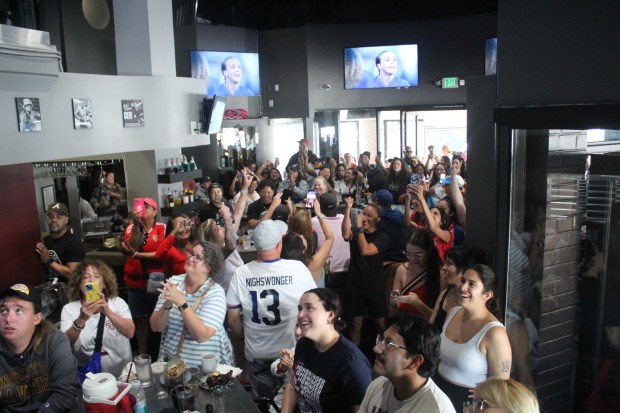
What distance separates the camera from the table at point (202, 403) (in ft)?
9.04

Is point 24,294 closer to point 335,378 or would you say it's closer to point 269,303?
point 269,303

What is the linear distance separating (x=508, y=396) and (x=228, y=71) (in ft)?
38.0

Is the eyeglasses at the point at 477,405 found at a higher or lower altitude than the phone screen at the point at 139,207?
lower

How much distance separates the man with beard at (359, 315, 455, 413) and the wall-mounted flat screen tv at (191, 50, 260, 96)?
1067 cm

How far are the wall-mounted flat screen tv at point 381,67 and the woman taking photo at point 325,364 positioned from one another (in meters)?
11.1

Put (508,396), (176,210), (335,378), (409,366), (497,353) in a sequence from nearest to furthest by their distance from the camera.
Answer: (508,396) < (409,366) < (335,378) < (497,353) < (176,210)

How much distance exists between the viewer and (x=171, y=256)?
484 cm

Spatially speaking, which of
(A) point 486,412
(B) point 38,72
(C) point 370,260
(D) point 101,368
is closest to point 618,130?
(A) point 486,412

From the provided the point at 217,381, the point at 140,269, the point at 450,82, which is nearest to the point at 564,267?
the point at 217,381

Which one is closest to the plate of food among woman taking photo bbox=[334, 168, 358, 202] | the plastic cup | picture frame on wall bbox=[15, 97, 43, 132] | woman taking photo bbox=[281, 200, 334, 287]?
the plastic cup

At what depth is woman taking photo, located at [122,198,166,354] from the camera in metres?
5.09

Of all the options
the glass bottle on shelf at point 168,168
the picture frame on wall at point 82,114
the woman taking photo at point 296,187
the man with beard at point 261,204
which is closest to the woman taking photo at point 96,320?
the picture frame on wall at point 82,114

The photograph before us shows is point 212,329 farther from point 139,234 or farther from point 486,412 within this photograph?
point 139,234

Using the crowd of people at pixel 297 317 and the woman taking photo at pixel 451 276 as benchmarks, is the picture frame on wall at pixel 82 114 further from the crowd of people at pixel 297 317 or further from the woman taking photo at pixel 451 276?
the woman taking photo at pixel 451 276
